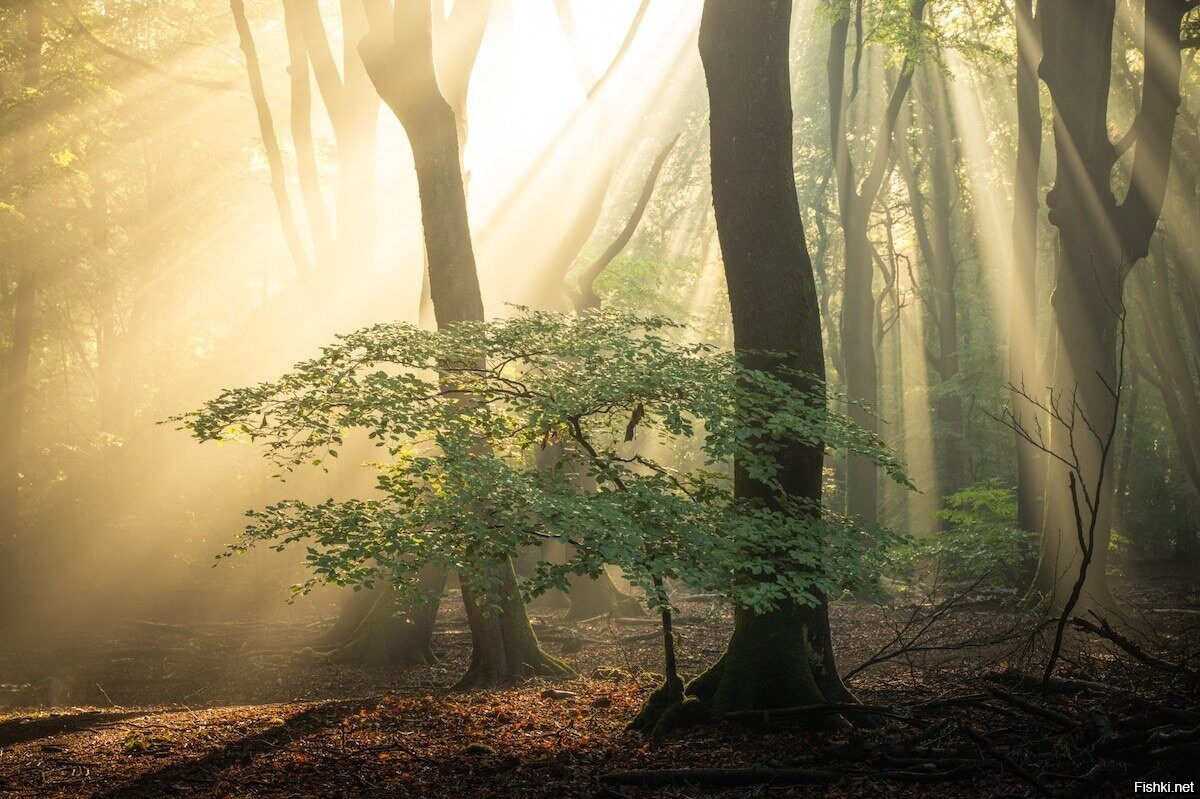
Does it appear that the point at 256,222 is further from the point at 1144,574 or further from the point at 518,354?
the point at 1144,574

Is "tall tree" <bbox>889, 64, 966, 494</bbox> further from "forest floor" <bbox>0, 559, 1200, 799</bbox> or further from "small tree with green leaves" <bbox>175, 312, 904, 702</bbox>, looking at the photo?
"small tree with green leaves" <bbox>175, 312, 904, 702</bbox>

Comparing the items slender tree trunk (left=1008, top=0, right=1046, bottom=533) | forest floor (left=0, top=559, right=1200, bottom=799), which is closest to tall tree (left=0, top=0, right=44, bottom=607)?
forest floor (left=0, top=559, right=1200, bottom=799)

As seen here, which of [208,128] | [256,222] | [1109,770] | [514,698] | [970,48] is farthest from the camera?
[256,222]

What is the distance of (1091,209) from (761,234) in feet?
22.7

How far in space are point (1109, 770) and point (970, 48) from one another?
14.3 meters

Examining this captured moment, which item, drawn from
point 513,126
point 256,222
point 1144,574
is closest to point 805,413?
point 513,126

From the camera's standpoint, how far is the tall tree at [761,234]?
21.0 ft

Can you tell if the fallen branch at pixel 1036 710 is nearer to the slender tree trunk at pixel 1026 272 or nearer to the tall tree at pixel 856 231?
the slender tree trunk at pixel 1026 272

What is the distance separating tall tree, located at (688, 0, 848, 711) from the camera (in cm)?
640

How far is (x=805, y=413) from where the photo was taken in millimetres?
5785

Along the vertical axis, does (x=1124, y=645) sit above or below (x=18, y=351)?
below

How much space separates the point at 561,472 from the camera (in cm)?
566

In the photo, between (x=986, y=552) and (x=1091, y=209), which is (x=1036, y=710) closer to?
(x=1091, y=209)

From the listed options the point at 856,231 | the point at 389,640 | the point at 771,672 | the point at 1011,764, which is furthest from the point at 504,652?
the point at 856,231
